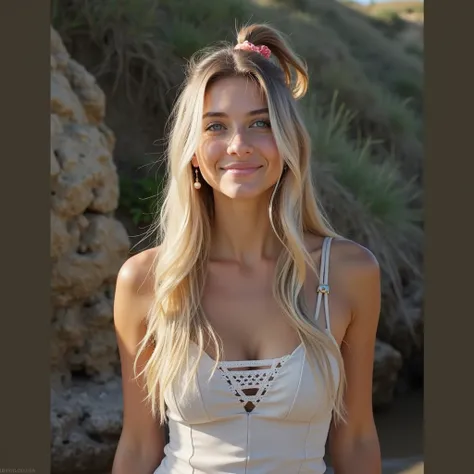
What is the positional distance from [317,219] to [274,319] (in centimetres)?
33

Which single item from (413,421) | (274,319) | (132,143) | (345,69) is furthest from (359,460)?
(345,69)

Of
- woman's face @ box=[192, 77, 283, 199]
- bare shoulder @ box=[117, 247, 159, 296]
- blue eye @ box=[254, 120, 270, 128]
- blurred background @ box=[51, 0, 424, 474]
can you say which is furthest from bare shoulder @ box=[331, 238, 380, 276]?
blurred background @ box=[51, 0, 424, 474]

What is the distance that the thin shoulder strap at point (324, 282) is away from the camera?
2443 mm

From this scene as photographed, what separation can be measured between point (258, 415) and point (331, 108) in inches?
232

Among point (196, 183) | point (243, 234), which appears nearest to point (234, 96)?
point (196, 183)

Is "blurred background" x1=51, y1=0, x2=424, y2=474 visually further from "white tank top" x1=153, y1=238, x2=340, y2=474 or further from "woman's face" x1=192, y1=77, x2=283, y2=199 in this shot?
"white tank top" x1=153, y1=238, x2=340, y2=474

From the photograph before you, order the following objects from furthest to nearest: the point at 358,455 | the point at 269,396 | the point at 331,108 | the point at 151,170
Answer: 1. the point at 331,108
2. the point at 151,170
3. the point at 358,455
4. the point at 269,396

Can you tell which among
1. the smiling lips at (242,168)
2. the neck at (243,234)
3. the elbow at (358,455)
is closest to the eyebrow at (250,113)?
the smiling lips at (242,168)

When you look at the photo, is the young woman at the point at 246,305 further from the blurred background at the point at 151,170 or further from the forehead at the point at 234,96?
the blurred background at the point at 151,170

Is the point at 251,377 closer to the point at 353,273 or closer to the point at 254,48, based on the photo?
the point at 353,273

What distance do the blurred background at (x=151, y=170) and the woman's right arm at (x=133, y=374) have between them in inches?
30.0

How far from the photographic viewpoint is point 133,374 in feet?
8.35

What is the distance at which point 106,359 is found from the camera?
5.29 meters

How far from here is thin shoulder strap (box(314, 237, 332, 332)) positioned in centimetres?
244
